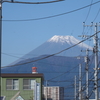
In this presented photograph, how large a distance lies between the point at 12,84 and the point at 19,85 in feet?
3.61

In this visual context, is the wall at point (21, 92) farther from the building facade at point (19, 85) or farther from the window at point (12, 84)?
the window at point (12, 84)

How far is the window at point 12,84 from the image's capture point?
49.0 metres

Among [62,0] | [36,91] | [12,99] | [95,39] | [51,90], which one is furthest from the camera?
[51,90]

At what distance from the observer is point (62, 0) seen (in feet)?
64.0

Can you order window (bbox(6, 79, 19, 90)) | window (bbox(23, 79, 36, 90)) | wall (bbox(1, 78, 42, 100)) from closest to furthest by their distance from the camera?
wall (bbox(1, 78, 42, 100)) < window (bbox(23, 79, 36, 90)) < window (bbox(6, 79, 19, 90))

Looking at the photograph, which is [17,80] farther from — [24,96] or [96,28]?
[96,28]

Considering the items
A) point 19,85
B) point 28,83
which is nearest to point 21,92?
point 19,85

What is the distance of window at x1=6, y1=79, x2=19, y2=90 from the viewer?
161 feet

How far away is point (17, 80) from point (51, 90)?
58.9 metres

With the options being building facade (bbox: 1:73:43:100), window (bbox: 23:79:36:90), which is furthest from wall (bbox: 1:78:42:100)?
window (bbox: 23:79:36:90)

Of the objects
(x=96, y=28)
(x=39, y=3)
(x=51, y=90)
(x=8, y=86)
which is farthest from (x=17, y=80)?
(x=51, y=90)

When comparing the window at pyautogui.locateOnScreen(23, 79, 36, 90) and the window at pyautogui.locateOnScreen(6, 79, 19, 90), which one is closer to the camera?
the window at pyautogui.locateOnScreen(23, 79, 36, 90)

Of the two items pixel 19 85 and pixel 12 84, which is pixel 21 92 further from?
pixel 12 84

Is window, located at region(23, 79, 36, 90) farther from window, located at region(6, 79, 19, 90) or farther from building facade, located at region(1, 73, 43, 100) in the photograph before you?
window, located at region(6, 79, 19, 90)
